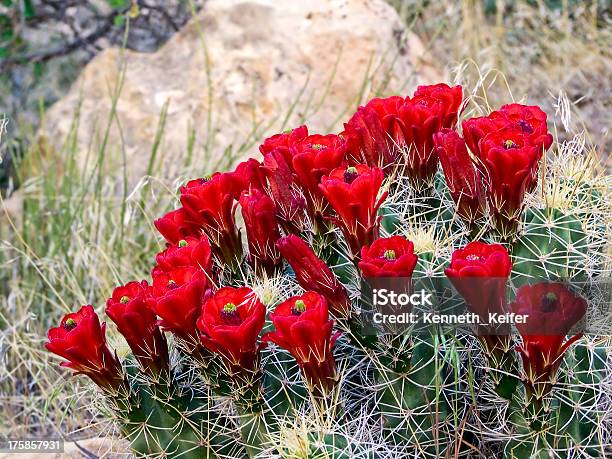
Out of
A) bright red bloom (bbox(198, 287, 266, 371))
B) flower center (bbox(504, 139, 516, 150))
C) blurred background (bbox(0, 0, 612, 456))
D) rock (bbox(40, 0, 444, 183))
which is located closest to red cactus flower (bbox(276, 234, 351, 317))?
bright red bloom (bbox(198, 287, 266, 371))

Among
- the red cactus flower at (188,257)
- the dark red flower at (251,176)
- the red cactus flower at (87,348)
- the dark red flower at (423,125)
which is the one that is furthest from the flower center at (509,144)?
the red cactus flower at (87,348)

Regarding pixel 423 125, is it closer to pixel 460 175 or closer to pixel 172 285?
pixel 460 175

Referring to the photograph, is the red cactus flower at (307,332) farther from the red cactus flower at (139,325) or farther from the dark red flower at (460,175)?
the dark red flower at (460,175)

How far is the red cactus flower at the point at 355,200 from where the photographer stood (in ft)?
5.29

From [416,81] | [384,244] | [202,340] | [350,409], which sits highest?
[384,244]

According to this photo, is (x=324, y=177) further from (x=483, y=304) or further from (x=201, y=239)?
(x=483, y=304)

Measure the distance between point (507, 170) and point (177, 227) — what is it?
2.45ft

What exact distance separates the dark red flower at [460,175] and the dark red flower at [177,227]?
1.87 feet

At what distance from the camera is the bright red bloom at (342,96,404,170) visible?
6.29 feet

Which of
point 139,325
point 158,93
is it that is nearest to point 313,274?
point 139,325

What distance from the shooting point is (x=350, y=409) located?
173cm

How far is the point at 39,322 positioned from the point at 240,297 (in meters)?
1.99

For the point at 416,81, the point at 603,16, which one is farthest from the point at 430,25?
the point at 416,81

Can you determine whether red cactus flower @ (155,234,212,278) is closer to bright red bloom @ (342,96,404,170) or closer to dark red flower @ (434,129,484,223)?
bright red bloom @ (342,96,404,170)
